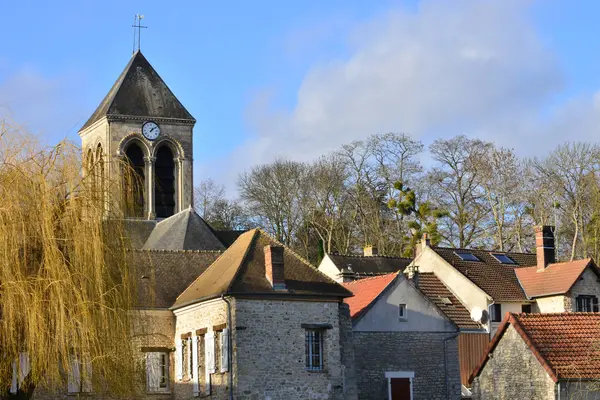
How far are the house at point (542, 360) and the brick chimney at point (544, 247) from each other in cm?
940

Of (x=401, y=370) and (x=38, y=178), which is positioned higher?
(x=38, y=178)

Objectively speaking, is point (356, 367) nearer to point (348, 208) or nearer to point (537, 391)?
point (537, 391)

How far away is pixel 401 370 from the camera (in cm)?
3111

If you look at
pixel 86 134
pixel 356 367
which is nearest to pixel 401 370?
pixel 356 367

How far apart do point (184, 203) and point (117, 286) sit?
24.7 m

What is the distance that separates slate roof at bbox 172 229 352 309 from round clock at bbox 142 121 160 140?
54.5ft

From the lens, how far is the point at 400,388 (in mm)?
31078

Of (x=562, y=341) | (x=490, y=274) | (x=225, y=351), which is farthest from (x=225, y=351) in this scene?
(x=490, y=274)

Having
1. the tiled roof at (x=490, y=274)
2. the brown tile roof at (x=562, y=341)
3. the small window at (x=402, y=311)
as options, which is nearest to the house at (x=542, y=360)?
the brown tile roof at (x=562, y=341)

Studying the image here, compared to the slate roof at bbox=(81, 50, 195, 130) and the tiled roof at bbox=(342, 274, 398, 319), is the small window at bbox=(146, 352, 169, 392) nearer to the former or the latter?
the tiled roof at bbox=(342, 274, 398, 319)

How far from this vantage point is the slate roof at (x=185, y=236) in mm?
37625

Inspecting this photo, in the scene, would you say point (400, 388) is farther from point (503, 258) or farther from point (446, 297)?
point (503, 258)

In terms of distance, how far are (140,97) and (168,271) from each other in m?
16.2

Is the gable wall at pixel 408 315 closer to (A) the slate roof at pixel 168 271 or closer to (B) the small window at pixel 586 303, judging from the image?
(A) the slate roof at pixel 168 271
